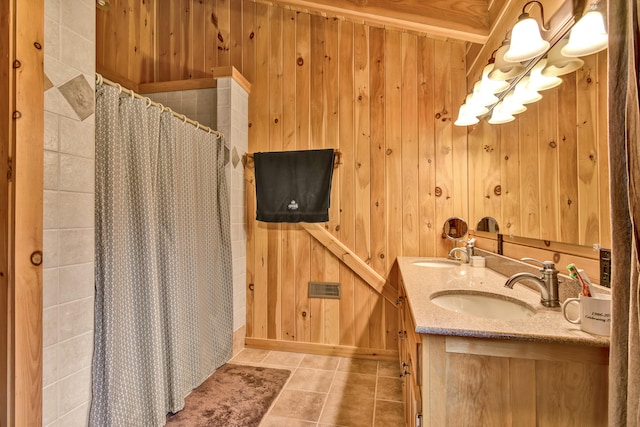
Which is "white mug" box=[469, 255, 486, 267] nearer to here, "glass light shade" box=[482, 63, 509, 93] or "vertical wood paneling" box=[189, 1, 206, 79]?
"glass light shade" box=[482, 63, 509, 93]

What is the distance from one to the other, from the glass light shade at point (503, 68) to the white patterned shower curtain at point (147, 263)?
1.82 metres

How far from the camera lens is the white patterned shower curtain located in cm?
138

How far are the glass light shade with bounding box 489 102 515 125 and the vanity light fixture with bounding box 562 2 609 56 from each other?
24.0 inches

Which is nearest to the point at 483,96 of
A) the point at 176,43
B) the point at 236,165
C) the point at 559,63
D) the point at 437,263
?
the point at 559,63

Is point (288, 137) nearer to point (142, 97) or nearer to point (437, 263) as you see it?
point (142, 97)

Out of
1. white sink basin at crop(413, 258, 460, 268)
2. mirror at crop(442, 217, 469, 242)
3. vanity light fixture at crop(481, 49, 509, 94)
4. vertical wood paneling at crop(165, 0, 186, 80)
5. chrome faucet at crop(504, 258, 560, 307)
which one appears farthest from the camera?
vertical wood paneling at crop(165, 0, 186, 80)

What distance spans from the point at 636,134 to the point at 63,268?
6.05 ft

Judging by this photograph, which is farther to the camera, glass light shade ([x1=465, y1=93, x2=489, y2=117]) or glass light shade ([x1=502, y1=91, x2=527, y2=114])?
glass light shade ([x1=465, y1=93, x2=489, y2=117])

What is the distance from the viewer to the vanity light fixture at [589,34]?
40.1 inches

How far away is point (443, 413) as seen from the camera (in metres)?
0.89

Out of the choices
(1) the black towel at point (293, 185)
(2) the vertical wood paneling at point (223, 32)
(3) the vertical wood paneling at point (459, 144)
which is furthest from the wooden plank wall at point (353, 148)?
(2) the vertical wood paneling at point (223, 32)

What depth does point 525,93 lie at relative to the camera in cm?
151

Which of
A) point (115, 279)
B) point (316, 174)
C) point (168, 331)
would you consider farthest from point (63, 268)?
point (316, 174)

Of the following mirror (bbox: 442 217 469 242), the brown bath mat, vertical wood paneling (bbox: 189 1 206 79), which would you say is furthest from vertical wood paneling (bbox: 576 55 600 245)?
vertical wood paneling (bbox: 189 1 206 79)
